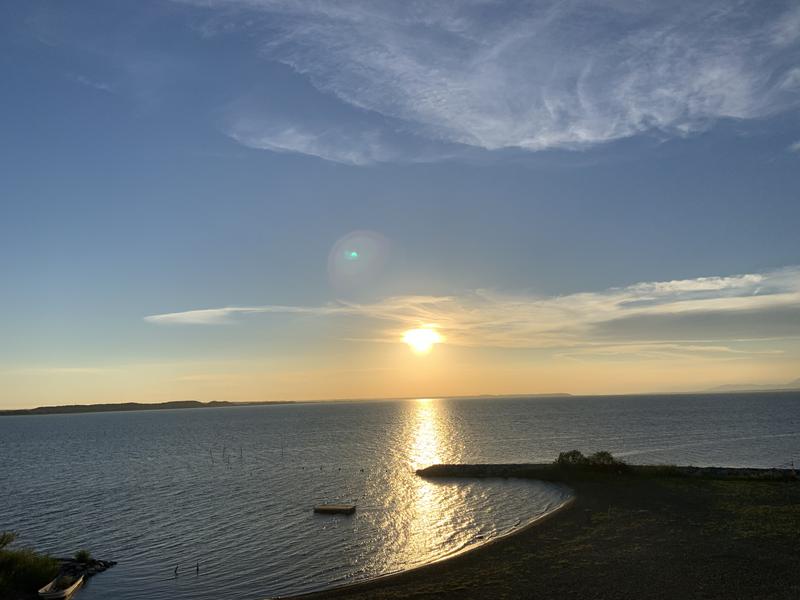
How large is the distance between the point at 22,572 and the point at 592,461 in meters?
52.0

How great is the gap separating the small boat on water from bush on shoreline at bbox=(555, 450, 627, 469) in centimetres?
4875

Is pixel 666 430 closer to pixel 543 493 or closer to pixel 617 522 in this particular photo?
pixel 543 493

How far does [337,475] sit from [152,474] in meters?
27.9

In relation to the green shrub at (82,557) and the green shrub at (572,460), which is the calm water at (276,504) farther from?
the green shrub at (572,460)

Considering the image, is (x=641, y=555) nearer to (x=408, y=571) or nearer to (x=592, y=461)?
(x=408, y=571)

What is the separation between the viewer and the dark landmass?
24.1m

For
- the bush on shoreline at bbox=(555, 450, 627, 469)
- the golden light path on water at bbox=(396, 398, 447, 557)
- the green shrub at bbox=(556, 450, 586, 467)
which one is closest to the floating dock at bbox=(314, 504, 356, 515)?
the golden light path on water at bbox=(396, 398, 447, 557)

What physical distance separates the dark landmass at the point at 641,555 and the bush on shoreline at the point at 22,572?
1465 centimetres

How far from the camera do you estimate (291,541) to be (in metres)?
39.0

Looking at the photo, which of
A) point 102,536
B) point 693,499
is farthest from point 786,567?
point 102,536

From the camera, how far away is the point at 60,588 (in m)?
28.5

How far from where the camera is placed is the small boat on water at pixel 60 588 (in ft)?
89.7

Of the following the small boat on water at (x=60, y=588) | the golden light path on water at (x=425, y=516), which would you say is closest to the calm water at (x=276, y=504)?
the golden light path on water at (x=425, y=516)

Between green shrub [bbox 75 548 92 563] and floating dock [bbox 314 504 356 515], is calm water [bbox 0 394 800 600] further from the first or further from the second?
green shrub [bbox 75 548 92 563]
